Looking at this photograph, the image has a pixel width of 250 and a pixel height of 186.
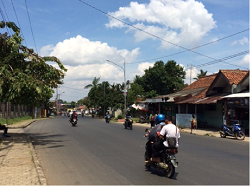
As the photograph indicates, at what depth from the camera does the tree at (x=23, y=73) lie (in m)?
11.8

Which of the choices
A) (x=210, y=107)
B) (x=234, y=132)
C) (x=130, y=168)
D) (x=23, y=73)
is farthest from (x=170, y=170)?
(x=210, y=107)

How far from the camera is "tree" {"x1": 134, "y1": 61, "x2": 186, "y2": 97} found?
56.0m

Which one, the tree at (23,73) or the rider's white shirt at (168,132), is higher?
the tree at (23,73)

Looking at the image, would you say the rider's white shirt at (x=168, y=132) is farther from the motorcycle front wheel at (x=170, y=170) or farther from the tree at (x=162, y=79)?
the tree at (x=162, y=79)

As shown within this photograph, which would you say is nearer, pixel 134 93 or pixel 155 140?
pixel 155 140

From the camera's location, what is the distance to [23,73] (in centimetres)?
1234

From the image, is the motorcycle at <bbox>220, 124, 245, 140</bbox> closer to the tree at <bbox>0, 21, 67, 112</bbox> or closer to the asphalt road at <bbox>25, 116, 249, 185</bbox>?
the asphalt road at <bbox>25, 116, 249, 185</bbox>

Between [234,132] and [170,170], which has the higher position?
[234,132]

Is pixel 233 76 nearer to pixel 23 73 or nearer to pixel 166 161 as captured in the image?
pixel 23 73

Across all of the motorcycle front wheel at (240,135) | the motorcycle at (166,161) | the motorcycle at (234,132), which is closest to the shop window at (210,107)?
the motorcycle at (234,132)

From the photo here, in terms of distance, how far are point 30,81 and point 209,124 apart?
18976 millimetres

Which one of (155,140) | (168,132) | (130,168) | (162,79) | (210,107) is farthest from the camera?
(162,79)

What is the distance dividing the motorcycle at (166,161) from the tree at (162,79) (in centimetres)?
4735

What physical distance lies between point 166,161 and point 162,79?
49405mm
